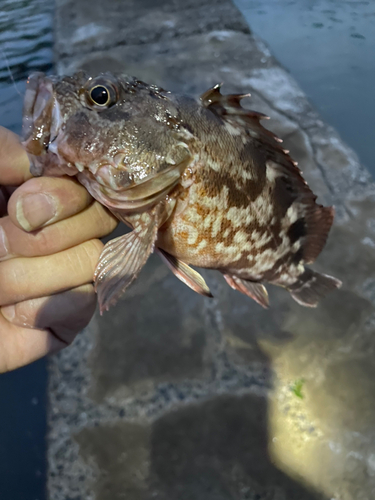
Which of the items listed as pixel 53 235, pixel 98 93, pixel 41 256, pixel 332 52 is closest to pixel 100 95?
pixel 98 93

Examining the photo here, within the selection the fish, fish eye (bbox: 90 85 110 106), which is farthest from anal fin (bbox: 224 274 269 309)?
fish eye (bbox: 90 85 110 106)

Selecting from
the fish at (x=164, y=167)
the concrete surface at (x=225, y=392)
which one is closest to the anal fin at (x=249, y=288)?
the fish at (x=164, y=167)

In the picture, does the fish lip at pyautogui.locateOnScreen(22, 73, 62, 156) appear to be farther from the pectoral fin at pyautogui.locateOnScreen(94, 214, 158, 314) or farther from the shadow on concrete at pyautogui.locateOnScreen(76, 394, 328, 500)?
the shadow on concrete at pyautogui.locateOnScreen(76, 394, 328, 500)

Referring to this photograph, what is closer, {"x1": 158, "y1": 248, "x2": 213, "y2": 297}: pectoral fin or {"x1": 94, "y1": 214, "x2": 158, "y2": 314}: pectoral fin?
{"x1": 94, "y1": 214, "x2": 158, "y2": 314}: pectoral fin

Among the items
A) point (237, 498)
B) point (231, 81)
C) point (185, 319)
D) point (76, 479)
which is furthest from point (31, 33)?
Result: point (237, 498)

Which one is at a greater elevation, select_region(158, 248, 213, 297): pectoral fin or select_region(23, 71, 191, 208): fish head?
select_region(23, 71, 191, 208): fish head

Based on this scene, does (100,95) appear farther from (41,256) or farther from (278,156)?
(278,156)
